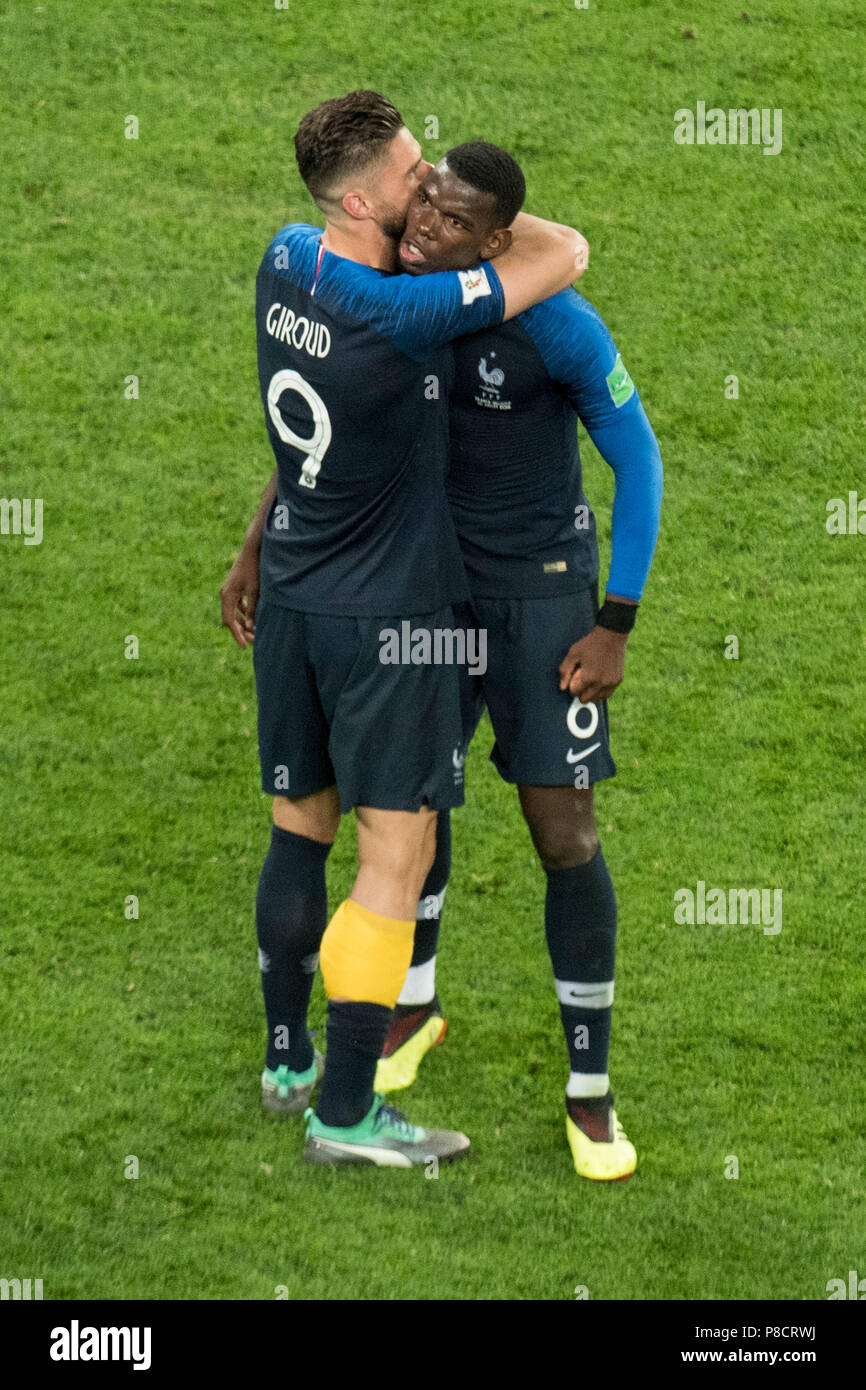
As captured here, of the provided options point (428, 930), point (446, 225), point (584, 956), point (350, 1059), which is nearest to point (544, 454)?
point (446, 225)

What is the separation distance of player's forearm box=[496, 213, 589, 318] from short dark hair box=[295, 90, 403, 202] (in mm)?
351

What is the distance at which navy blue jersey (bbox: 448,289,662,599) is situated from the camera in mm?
4352

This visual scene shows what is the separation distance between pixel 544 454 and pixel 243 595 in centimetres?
86

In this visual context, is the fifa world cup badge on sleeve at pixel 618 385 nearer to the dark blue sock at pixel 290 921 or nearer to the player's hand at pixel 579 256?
the player's hand at pixel 579 256

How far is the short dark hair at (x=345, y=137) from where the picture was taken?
4152mm

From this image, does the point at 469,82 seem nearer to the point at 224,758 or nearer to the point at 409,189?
the point at 224,758

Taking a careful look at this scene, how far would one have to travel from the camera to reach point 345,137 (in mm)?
4145

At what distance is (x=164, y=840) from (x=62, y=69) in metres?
4.95

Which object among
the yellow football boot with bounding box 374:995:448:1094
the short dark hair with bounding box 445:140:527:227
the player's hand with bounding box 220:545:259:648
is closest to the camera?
the short dark hair with bounding box 445:140:527:227

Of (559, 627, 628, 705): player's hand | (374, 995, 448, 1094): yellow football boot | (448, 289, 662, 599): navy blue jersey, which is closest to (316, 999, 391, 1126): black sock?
(374, 995, 448, 1094): yellow football boot

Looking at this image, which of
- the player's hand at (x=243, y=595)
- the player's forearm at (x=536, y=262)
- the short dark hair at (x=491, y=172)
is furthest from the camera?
the player's hand at (x=243, y=595)

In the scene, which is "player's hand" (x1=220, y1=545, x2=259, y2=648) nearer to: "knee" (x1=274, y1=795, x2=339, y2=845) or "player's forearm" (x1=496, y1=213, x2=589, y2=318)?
"knee" (x1=274, y1=795, x2=339, y2=845)

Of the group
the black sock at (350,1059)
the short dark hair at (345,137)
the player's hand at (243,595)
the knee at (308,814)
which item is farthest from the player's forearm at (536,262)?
the black sock at (350,1059)

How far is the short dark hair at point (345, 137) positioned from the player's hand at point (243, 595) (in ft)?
3.27
